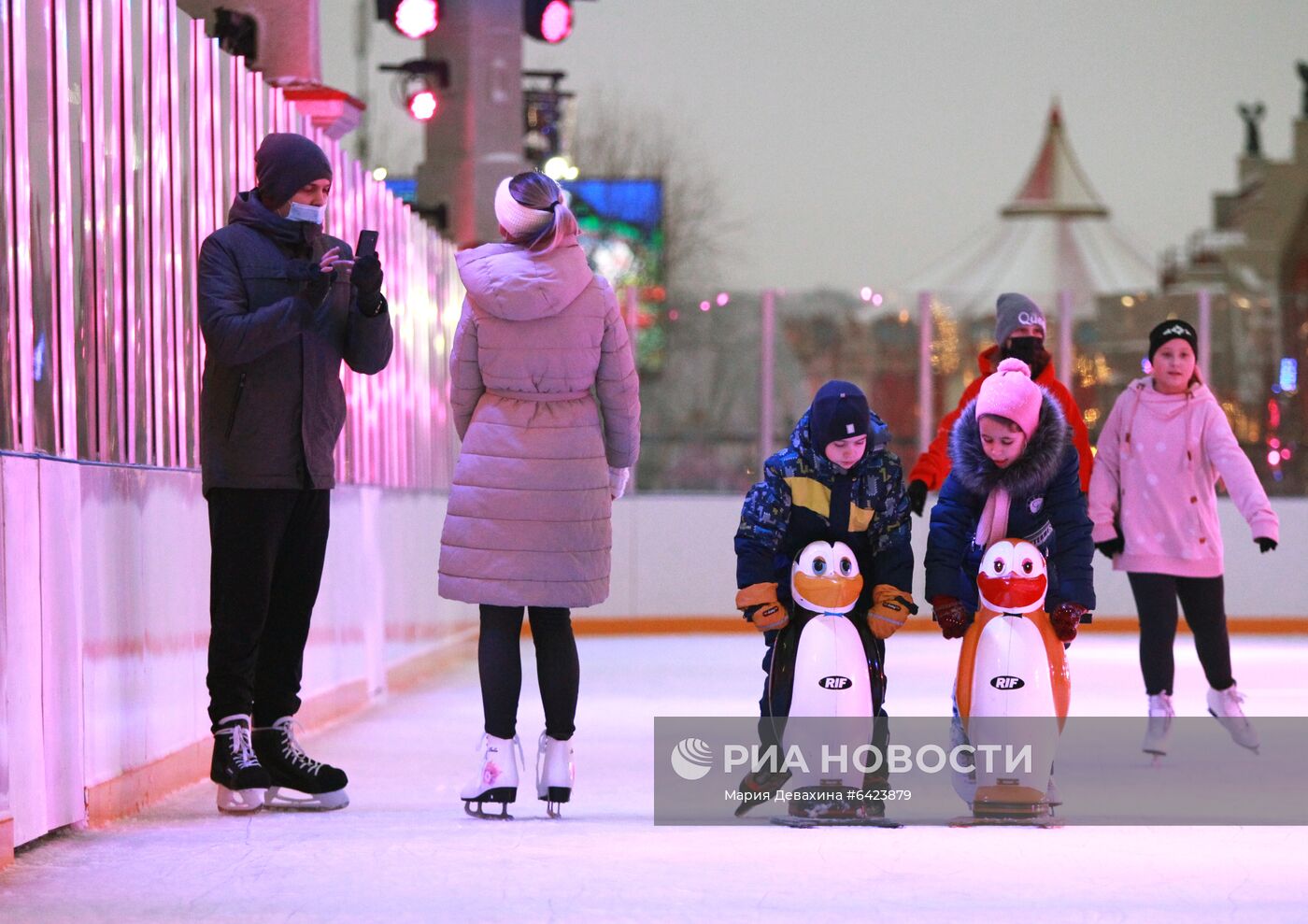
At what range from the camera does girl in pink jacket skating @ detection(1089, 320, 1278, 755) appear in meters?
6.26

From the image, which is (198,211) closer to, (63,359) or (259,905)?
(63,359)

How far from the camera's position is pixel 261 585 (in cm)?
480

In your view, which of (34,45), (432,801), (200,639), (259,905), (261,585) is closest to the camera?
(259,905)

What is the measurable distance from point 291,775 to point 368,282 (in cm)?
109

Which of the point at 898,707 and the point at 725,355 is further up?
the point at 725,355

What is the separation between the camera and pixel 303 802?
492 centimetres

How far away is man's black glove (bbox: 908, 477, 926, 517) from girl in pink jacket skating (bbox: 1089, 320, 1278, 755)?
75 cm

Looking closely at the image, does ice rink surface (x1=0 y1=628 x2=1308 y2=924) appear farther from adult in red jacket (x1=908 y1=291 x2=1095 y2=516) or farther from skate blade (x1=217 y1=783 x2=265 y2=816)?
adult in red jacket (x1=908 y1=291 x2=1095 y2=516)

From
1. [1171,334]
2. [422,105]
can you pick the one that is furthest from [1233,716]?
[422,105]

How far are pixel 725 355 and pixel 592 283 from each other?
29.8 feet

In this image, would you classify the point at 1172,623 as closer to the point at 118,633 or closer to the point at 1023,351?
the point at 1023,351

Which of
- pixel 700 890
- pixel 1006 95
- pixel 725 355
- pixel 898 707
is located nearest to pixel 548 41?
pixel 725 355

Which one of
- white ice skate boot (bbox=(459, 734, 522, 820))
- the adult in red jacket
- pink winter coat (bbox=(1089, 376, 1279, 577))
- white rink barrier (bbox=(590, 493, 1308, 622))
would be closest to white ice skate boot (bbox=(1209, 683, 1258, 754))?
pink winter coat (bbox=(1089, 376, 1279, 577))

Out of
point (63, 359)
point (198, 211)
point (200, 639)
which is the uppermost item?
point (198, 211)
